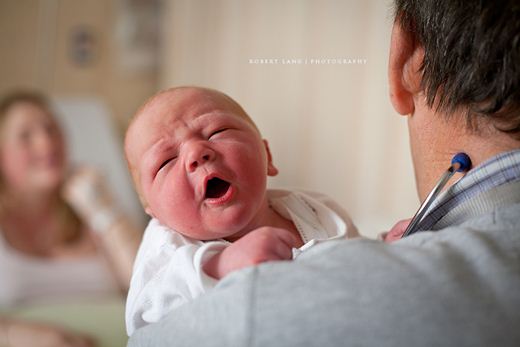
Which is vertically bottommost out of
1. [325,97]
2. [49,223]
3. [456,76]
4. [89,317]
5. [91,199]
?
[89,317]

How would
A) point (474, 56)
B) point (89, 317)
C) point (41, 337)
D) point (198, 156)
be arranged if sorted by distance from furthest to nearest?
point (89, 317)
point (41, 337)
point (198, 156)
point (474, 56)

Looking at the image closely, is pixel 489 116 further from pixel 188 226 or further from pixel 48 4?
pixel 48 4

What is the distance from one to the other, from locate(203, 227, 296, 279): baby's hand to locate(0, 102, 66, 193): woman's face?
261cm

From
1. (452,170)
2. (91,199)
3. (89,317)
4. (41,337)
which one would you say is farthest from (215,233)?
(91,199)

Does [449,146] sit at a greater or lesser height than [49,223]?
greater

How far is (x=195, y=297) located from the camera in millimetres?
627

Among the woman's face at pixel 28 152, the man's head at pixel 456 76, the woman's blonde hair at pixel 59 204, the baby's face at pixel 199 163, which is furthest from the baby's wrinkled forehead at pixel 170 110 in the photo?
the woman's face at pixel 28 152

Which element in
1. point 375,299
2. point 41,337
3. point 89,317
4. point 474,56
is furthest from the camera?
point 89,317

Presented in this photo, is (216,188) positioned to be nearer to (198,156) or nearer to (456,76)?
(198,156)

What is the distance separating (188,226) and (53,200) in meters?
2.48

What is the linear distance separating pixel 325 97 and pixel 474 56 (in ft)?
6.26

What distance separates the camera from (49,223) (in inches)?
119

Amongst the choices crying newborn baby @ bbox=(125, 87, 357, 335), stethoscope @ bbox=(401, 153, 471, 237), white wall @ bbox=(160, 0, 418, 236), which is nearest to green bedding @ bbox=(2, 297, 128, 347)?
white wall @ bbox=(160, 0, 418, 236)

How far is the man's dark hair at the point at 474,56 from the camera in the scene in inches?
23.7
